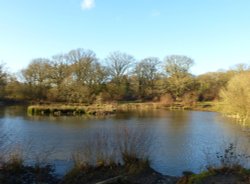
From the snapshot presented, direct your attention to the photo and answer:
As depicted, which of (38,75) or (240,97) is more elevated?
(38,75)

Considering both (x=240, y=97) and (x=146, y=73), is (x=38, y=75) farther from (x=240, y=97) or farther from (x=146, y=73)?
(x=240, y=97)

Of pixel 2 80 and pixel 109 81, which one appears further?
pixel 109 81

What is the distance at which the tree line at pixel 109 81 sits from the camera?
175 feet

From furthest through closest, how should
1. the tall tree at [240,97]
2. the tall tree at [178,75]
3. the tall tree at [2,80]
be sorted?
the tall tree at [178,75], the tall tree at [2,80], the tall tree at [240,97]

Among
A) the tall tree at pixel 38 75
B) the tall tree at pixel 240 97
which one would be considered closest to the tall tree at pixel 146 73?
the tall tree at pixel 38 75

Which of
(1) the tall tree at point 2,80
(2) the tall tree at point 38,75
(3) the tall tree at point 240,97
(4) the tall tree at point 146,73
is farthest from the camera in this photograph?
(4) the tall tree at point 146,73

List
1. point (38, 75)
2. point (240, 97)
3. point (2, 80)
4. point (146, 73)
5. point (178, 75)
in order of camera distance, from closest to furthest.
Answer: point (240, 97), point (2, 80), point (38, 75), point (178, 75), point (146, 73)

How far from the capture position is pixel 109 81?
204 feet

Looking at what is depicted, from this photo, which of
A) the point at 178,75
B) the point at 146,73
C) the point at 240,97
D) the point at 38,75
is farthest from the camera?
the point at 146,73

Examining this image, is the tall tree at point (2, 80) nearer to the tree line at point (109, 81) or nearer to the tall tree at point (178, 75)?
the tree line at point (109, 81)

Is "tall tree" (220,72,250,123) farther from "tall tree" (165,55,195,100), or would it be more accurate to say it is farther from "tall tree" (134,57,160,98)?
"tall tree" (134,57,160,98)

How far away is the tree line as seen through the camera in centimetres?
5338

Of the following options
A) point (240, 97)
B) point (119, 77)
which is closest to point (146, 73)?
point (119, 77)

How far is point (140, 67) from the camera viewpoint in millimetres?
66062
